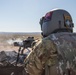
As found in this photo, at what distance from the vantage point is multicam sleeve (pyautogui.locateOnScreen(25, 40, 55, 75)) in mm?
2834

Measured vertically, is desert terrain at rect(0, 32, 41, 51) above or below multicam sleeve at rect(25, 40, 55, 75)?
below

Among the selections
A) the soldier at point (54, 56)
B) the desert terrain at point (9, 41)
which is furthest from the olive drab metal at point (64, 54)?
the desert terrain at point (9, 41)

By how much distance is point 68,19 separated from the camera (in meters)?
3.26

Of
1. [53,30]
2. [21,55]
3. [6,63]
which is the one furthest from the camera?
[21,55]

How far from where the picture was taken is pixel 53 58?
2.84 m

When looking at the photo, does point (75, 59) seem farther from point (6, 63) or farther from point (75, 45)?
point (6, 63)

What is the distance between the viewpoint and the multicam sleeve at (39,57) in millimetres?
2834

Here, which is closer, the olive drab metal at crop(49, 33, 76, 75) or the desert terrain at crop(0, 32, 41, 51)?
the olive drab metal at crop(49, 33, 76, 75)

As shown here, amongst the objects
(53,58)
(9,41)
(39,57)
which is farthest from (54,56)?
(9,41)

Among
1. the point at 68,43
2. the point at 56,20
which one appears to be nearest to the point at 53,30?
the point at 56,20

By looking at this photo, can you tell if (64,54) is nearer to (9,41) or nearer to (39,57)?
(39,57)

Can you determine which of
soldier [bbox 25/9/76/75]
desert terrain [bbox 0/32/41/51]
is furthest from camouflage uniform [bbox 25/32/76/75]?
desert terrain [bbox 0/32/41/51]

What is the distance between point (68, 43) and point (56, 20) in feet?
1.42

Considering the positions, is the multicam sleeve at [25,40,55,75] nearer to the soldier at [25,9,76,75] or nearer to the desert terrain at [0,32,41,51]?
the soldier at [25,9,76,75]
